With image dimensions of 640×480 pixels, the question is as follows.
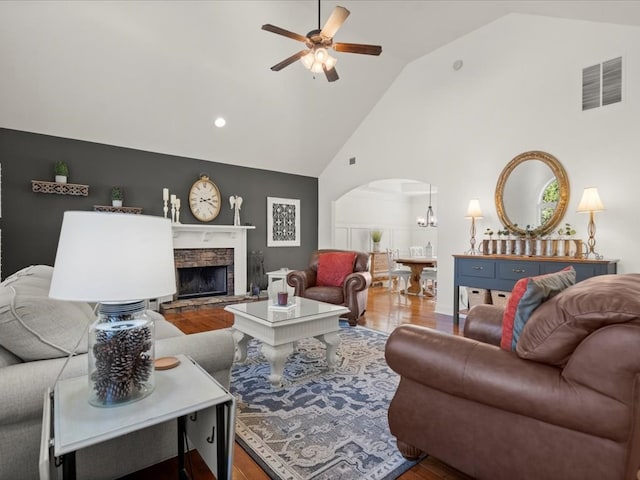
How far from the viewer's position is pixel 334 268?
488cm

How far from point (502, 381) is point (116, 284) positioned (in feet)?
4.82

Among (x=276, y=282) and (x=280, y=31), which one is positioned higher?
(x=280, y=31)

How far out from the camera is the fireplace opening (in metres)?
5.92

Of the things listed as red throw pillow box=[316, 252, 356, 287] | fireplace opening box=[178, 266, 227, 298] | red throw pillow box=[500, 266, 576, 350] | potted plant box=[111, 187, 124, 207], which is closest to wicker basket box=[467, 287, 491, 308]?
red throw pillow box=[316, 252, 356, 287]

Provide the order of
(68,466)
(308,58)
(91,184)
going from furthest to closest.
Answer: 1. (91,184)
2. (308,58)
3. (68,466)

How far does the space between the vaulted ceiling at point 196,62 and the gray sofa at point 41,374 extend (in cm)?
334

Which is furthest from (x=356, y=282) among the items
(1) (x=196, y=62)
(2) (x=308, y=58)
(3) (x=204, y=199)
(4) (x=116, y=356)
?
(1) (x=196, y=62)

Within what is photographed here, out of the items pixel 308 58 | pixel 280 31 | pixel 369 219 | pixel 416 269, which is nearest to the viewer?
pixel 280 31

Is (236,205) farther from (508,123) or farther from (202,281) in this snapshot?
(508,123)

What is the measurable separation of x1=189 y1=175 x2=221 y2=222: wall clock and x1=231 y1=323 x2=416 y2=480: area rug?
10.9 feet

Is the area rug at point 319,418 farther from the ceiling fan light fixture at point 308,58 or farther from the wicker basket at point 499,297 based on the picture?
the ceiling fan light fixture at point 308,58

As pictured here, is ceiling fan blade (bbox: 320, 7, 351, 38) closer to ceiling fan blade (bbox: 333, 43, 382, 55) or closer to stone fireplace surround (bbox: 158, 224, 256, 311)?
ceiling fan blade (bbox: 333, 43, 382, 55)

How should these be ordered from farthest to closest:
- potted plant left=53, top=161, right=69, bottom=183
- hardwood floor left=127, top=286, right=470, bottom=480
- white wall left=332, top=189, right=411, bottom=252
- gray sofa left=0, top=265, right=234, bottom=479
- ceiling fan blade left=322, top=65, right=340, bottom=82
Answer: white wall left=332, top=189, right=411, bottom=252 < potted plant left=53, top=161, right=69, bottom=183 < ceiling fan blade left=322, top=65, right=340, bottom=82 < hardwood floor left=127, top=286, right=470, bottom=480 < gray sofa left=0, top=265, right=234, bottom=479

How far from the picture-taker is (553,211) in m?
4.25
